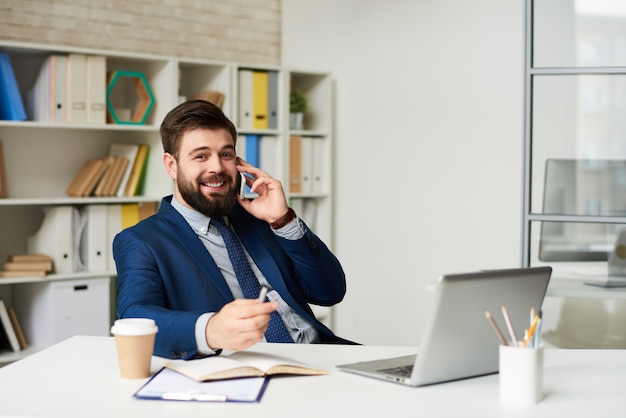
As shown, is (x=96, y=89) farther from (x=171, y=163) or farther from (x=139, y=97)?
(x=171, y=163)

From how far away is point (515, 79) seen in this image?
418 centimetres

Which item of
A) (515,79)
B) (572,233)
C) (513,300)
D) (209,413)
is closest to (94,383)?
(209,413)

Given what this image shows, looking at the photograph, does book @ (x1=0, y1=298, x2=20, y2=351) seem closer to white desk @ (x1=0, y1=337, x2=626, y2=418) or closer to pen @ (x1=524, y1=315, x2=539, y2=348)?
white desk @ (x1=0, y1=337, x2=626, y2=418)

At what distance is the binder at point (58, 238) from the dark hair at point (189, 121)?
1.69 m

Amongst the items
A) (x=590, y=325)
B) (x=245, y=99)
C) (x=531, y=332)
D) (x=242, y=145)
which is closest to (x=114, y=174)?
(x=242, y=145)

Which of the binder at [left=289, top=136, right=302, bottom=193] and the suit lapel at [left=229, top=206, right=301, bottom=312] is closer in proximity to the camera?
the suit lapel at [left=229, top=206, right=301, bottom=312]

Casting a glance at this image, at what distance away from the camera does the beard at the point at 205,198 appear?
2.48 metres

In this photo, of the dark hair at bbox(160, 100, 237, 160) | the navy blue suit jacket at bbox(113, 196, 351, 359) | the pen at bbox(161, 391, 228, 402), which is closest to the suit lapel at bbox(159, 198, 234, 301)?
the navy blue suit jacket at bbox(113, 196, 351, 359)

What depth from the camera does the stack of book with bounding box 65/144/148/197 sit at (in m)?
4.16

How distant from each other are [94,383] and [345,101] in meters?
3.43

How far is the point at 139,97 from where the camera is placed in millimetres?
4438

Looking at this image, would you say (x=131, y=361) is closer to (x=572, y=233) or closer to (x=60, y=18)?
(x=572, y=233)

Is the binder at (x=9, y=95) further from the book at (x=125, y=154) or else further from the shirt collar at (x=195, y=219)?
the shirt collar at (x=195, y=219)

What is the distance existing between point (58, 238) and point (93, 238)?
18cm
